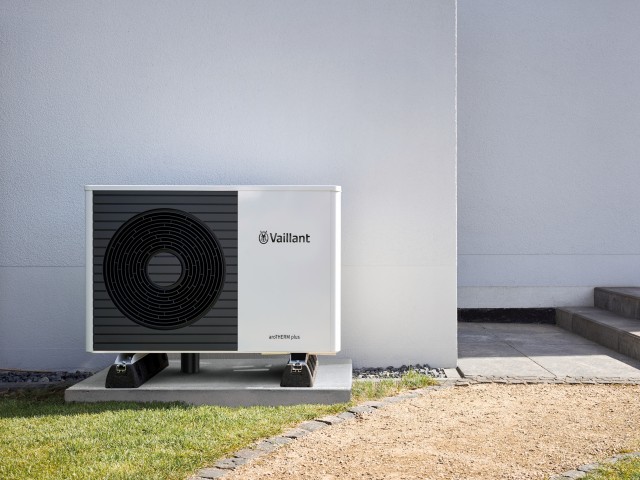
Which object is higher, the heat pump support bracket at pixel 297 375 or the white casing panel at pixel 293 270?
the white casing panel at pixel 293 270

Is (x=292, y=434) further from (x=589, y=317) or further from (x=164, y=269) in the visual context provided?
(x=589, y=317)

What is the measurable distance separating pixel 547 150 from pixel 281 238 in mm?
4095

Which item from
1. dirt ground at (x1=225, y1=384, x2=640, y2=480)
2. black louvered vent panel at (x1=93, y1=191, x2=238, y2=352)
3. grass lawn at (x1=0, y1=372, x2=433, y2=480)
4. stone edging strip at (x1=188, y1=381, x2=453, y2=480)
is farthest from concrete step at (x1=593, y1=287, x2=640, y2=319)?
black louvered vent panel at (x1=93, y1=191, x2=238, y2=352)

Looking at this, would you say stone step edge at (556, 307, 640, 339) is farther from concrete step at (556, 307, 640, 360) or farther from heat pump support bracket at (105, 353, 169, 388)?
heat pump support bracket at (105, 353, 169, 388)

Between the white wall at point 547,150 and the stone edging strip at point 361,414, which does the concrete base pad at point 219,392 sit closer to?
the stone edging strip at point 361,414

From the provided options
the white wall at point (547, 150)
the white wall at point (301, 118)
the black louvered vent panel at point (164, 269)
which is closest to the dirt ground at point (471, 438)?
the white wall at point (301, 118)

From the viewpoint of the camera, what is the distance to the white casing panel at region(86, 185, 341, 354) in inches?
169

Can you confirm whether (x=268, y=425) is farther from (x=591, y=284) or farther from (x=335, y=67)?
(x=591, y=284)

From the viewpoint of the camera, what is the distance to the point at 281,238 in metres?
4.31

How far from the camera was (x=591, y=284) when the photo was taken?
25.0 ft

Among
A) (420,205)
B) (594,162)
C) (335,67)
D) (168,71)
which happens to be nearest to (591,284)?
(594,162)

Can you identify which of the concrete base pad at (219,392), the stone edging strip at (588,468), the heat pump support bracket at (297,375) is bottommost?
the stone edging strip at (588,468)

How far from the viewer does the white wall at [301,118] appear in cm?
507

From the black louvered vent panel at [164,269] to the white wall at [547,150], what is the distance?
3823 millimetres
